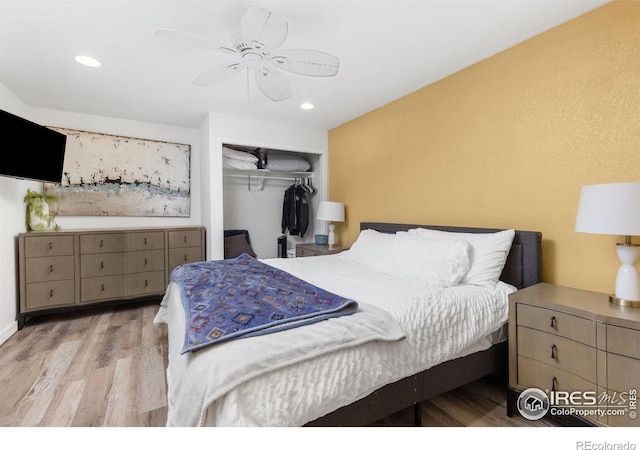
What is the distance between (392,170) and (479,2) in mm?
1672

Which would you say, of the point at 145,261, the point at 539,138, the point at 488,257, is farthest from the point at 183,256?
the point at 539,138

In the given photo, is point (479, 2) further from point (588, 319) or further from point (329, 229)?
point (329, 229)

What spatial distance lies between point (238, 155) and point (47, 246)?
231 cm

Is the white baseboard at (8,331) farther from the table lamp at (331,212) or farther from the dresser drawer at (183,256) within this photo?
the table lamp at (331,212)

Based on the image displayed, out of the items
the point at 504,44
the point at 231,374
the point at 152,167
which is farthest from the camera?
the point at 152,167

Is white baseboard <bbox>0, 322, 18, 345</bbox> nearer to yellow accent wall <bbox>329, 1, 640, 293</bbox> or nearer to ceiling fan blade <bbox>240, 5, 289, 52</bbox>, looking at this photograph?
ceiling fan blade <bbox>240, 5, 289, 52</bbox>

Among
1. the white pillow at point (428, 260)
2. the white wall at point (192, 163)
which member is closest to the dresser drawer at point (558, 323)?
the white pillow at point (428, 260)

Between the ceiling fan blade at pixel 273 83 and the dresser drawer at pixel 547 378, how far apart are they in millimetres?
2260

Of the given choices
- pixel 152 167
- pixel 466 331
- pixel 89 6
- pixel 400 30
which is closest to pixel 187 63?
pixel 89 6

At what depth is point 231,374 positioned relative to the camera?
3.13ft

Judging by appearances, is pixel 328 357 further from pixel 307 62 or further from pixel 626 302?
pixel 307 62

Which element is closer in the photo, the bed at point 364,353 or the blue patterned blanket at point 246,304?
the bed at point 364,353

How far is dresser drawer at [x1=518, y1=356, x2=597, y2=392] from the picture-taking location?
4.68 ft

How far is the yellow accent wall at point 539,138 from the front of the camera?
5.60 ft
